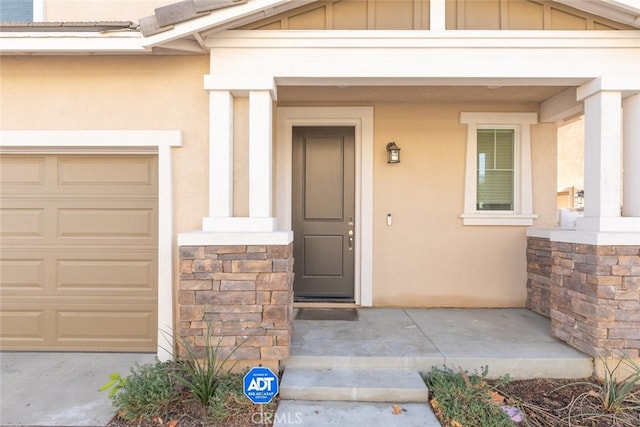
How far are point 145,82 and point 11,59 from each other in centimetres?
136

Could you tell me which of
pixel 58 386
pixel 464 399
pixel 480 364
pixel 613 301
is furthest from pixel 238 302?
pixel 613 301

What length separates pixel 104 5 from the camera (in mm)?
4172

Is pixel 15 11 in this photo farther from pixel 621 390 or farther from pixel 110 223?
pixel 621 390

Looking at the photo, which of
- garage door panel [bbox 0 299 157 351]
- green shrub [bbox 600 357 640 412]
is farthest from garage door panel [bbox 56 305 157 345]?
green shrub [bbox 600 357 640 412]

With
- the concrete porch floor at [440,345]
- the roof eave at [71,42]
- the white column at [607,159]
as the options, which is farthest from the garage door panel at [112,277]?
the white column at [607,159]

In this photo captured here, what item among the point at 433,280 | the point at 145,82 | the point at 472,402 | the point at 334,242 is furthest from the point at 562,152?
the point at 145,82

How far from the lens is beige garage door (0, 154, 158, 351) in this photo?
12.6ft

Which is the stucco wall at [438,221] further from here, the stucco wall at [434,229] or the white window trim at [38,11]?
the white window trim at [38,11]

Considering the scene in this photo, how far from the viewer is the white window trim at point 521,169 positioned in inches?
189

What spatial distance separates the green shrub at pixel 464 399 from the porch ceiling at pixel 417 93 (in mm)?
3006

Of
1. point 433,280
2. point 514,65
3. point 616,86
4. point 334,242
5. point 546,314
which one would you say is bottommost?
point 546,314

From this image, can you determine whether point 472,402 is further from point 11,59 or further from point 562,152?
point 562,152

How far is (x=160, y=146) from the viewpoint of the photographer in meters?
3.67

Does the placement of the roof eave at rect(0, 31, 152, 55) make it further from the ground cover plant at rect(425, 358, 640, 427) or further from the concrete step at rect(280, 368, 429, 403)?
the ground cover plant at rect(425, 358, 640, 427)
